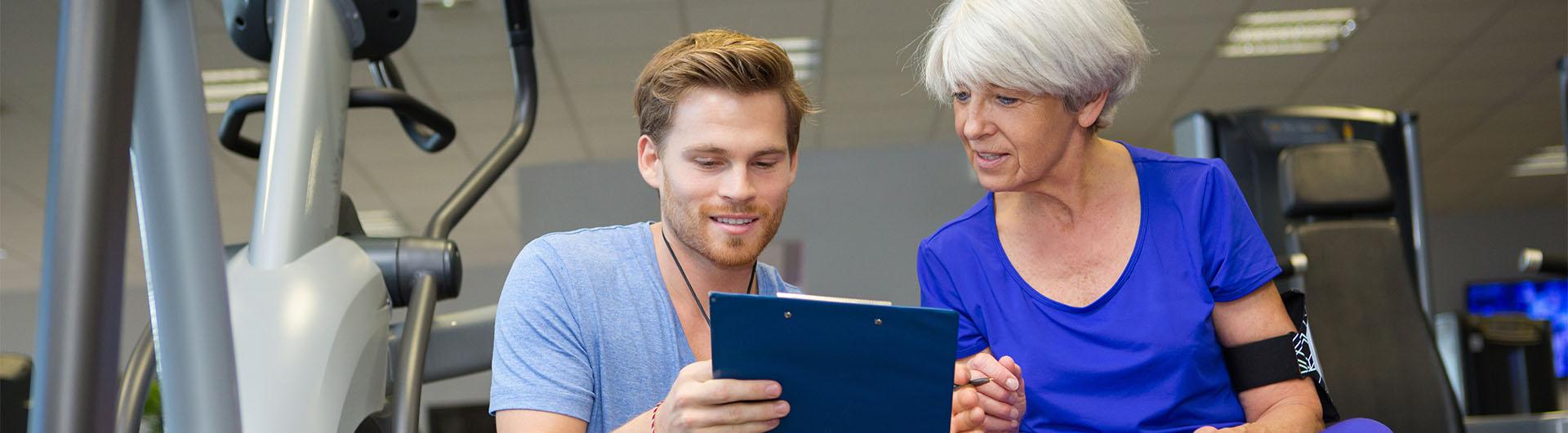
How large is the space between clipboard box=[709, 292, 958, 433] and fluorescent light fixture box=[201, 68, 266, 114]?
16.4 ft

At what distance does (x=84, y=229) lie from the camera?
0.42m

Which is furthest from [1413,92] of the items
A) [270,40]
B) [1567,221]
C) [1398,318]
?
[270,40]

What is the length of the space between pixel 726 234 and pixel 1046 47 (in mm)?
418

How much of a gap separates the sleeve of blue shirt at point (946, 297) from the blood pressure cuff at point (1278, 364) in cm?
30

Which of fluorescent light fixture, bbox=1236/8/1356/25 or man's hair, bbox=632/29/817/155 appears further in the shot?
fluorescent light fixture, bbox=1236/8/1356/25

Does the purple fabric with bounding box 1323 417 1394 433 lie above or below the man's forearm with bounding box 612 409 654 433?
below

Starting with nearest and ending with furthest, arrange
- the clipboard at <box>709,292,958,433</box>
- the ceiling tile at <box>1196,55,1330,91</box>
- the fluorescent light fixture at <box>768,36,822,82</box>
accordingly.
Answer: the clipboard at <box>709,292,958,433</box> < the fluorescent light fixture at <box>768,36,822,82</box> < the ceiling tile at <box>1196,55,1330,91</box>

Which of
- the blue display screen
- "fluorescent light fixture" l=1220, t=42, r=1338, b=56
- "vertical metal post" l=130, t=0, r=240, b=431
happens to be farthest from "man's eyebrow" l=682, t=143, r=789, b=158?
the blue display screen

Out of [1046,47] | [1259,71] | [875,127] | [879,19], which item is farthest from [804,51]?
[1046,47]

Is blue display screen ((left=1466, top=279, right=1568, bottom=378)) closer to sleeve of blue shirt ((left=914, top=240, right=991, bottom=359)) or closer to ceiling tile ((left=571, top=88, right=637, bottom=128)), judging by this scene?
ceiling tile ((left=571, top=88, right=637, bottom=128))

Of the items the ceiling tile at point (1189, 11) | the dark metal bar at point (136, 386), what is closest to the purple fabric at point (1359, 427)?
the dark metal bar at point (136, 386)

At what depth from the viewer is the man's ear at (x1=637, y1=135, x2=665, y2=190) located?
1394 mm

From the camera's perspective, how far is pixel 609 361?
1312 mm

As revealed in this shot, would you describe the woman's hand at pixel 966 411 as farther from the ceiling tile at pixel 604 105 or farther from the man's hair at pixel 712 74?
the ceiling tile at pixel 604 105
